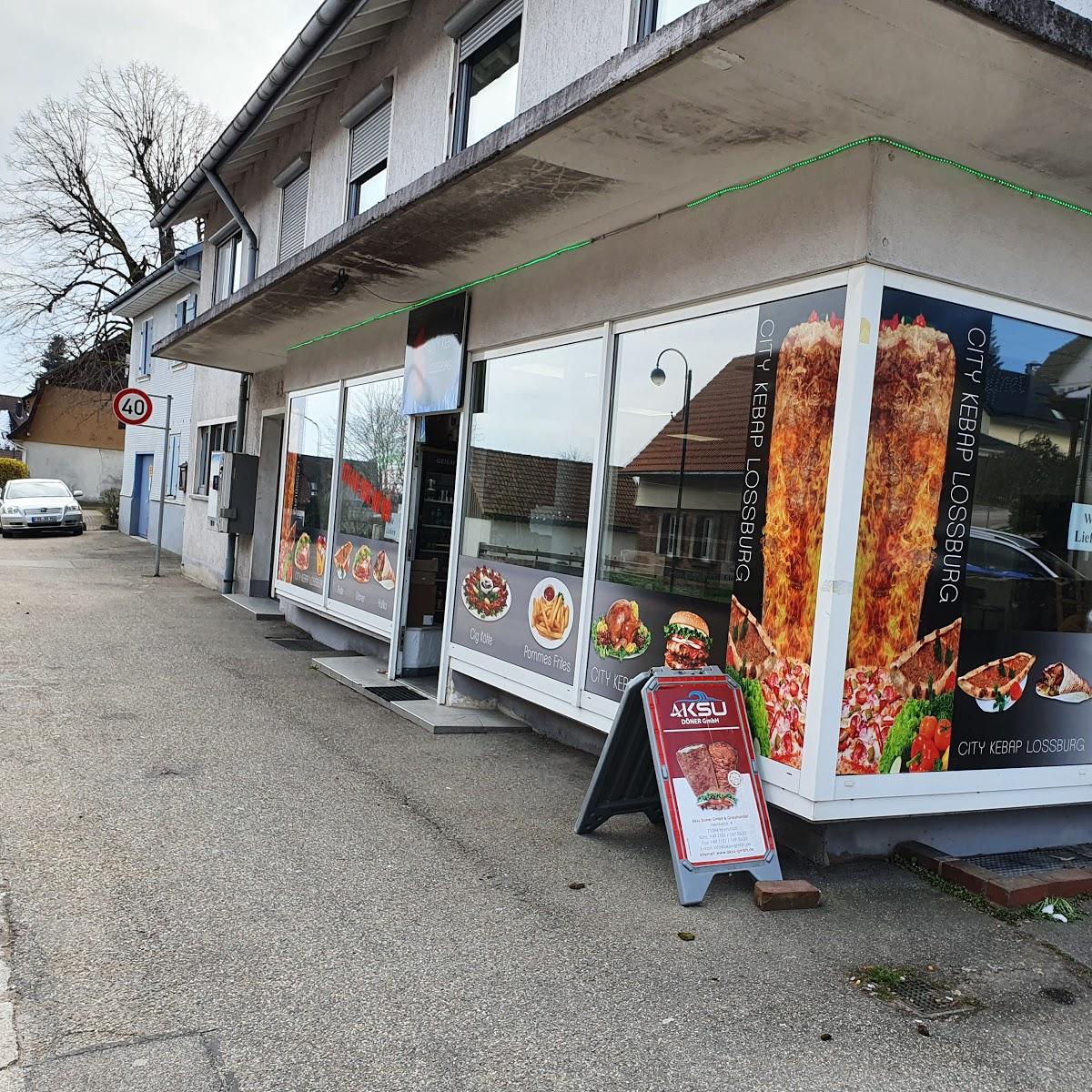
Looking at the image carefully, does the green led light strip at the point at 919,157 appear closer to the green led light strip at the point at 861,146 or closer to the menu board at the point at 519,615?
the green led light strip at the point at 861,146

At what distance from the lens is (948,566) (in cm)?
472

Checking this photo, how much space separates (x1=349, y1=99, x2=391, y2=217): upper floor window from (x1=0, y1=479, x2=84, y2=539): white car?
1611 cm

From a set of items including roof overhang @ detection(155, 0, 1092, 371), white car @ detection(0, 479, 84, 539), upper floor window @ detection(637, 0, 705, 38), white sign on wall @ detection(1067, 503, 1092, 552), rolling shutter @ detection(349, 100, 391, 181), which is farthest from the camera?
white car @ detection(0, 479, 84, 539)

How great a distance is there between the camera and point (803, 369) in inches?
185

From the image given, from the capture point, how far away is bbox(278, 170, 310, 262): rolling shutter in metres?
11.9

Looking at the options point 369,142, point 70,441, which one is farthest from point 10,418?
point 369,142

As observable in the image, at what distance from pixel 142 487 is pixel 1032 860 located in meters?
24.7

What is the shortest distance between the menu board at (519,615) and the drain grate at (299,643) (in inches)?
127

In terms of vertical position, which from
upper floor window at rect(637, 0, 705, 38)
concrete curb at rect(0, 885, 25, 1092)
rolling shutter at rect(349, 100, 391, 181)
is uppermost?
rolling shutter at rect(349, 100, 391, 181)

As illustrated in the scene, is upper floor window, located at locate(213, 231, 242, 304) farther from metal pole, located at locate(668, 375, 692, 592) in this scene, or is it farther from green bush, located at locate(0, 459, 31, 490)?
green bush, located at locate(0, 459, 31, 490)

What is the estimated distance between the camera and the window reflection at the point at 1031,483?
15.8 ft

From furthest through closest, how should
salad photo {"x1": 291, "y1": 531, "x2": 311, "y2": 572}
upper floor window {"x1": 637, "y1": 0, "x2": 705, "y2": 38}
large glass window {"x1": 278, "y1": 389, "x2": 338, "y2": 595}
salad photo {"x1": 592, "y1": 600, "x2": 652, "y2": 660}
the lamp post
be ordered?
salad photo {"x1": 291, "y1": 531, "x2": 311, "y2": 572} < large glass window {"x1": 278, "y1": 389, "x2": 338, "y2": 595} < upper floor window {"x1": 637, "y1": 0, "x2": 705, "y2": 38} < salad photo {"x1": 592, "y1": 600, "x2": 652, "y2": 660} < the lamp post

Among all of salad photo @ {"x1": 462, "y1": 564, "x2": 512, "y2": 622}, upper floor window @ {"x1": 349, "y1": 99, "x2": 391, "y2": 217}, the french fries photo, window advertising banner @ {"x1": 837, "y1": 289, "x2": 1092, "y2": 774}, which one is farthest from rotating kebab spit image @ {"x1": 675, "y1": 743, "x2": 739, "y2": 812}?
upper floor window @ {"x1": 349, "y1": 99, "x2": 391, "y2": 217}

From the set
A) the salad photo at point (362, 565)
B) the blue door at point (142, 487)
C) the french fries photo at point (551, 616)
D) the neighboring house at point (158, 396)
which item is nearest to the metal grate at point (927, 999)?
the french fries photo at point (551, 616)
